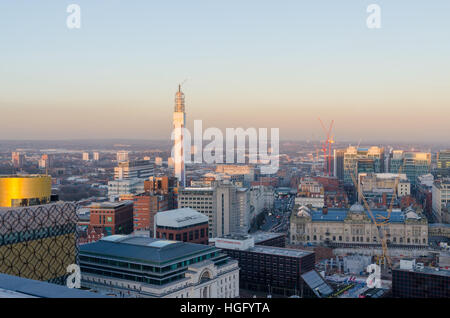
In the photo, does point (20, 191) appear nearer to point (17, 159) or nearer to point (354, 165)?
point (17, 159)

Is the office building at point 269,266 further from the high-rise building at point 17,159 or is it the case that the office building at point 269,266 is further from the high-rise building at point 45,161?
the high-rise building at point 45,161

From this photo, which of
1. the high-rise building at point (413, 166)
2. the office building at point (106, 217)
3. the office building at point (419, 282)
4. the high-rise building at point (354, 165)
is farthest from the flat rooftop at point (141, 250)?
the high-rise building at point (413, 166)

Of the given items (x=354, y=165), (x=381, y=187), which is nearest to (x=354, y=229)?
(x=381, y=187)

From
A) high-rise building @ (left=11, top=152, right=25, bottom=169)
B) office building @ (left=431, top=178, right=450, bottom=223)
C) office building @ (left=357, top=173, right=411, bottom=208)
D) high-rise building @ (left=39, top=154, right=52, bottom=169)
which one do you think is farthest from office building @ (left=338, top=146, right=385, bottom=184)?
high-rise building @ (left=11, top=152, right=25, bottom=169)

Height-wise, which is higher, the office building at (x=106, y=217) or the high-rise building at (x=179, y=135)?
the high-rise building at (x=179, y=135)

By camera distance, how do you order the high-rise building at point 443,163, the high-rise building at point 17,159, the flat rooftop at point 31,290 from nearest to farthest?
the flat rooftop at point 31,290 < the high-rise building at point 17,159 < the high-rise building at point 443,163

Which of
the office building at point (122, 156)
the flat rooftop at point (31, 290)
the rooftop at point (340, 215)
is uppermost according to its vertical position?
the flat rooftop at point (31, 290)
